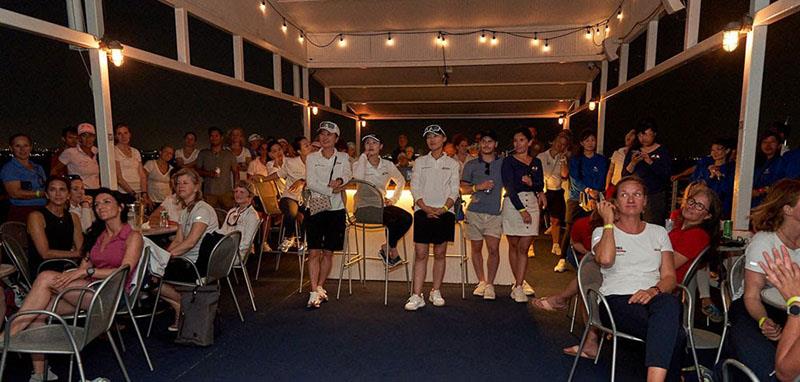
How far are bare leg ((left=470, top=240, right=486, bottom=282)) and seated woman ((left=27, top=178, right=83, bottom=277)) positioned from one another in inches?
130

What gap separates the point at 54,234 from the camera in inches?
131

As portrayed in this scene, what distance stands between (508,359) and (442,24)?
285 inches

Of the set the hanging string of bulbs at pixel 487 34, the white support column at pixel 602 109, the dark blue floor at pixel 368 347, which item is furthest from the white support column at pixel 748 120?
the hanging string of bulbs at pixel 487 34

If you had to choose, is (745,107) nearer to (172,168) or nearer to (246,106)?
(172,168)

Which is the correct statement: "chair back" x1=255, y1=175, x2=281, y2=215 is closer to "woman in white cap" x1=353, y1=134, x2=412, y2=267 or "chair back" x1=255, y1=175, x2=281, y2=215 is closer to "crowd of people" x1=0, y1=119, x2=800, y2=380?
"crowd of people" x1=0, y1=119, x2=800, y2=380

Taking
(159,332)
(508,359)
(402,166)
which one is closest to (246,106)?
(402,166)

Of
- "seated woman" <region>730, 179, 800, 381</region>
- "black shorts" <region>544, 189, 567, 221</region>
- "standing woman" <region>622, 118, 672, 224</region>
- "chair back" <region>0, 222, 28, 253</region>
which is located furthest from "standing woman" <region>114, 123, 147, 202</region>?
"standing woman" <region>622, 118, 672, 224</region>

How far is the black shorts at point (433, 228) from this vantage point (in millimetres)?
3883

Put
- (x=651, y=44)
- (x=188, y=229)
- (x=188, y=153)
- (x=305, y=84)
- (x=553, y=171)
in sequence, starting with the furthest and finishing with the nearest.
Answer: (x=305, y=84) → (x=188, y=153) → (x=651, y=44) → (x=553, y=171) → (x=188, y=229)

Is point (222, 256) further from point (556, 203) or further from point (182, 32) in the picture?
point (556, 203)

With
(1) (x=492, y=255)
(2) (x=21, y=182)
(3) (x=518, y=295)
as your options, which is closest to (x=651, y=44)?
(1) (x=492, y=255)

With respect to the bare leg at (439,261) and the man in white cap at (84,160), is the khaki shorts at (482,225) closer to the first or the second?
the bare leg at (439,261)

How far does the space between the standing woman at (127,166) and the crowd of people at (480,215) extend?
0.05ft

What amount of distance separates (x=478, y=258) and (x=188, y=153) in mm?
4265
